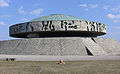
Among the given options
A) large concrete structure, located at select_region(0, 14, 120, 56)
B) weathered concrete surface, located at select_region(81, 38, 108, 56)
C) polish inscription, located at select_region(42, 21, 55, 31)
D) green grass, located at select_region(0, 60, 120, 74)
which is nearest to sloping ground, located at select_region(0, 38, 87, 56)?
large concrete structure, located at select_region(0, 14, 120, 56)

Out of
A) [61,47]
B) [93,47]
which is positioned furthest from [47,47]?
[93,47]

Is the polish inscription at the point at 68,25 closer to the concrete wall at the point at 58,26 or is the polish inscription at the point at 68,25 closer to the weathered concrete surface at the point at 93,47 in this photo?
the concrete wall at the point at 58,26

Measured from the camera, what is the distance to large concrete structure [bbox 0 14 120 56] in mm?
29375

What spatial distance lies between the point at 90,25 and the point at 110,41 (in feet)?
16.3

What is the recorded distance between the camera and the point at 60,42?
31.0 metres

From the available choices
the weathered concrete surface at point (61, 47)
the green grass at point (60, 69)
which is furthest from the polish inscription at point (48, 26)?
the green grass at point (60, 69)

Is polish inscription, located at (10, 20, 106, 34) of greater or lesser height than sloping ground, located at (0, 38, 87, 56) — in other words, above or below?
above

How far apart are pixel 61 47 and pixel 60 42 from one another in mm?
1464

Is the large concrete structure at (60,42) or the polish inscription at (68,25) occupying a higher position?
the polish inscription at (68,25)

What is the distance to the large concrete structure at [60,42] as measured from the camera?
29.4m

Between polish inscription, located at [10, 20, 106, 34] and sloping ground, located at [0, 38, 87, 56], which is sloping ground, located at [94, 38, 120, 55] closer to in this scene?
polish inscription, located at [10, 20, 106, 34]

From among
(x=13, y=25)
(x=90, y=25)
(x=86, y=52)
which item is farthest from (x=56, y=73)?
(x=13, y=25)

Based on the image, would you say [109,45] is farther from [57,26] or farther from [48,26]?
[48,26]

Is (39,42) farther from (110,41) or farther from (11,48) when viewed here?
(110,41)
